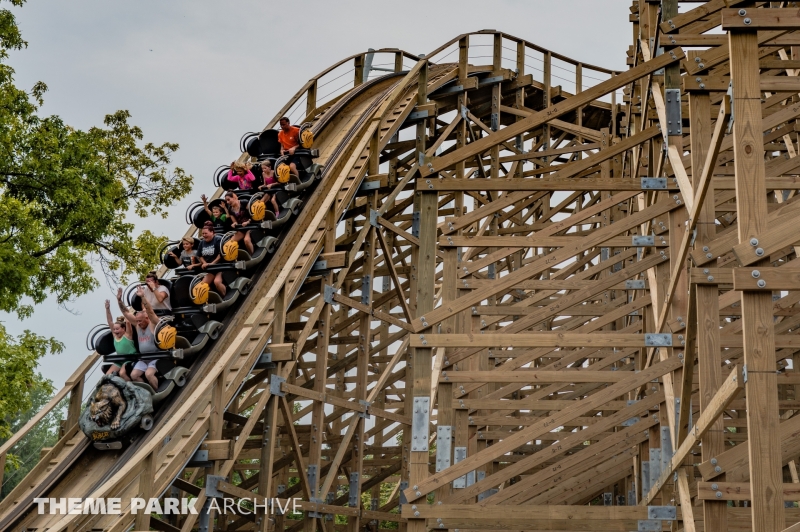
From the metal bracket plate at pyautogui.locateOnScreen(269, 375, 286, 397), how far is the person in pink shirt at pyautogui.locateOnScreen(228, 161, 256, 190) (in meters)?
4.22

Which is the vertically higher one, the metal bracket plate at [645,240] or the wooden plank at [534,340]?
the metal bracket plate at [645,240]

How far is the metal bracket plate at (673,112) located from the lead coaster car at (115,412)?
18.4ft

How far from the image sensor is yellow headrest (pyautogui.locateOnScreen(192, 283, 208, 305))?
11.3 metres

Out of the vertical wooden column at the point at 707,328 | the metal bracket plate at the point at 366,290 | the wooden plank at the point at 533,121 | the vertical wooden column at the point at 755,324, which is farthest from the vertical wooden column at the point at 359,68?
the vertical wooden column at the point at 755,324

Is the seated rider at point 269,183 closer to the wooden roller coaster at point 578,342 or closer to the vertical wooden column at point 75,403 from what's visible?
the wooden roller coaster at point 578,342

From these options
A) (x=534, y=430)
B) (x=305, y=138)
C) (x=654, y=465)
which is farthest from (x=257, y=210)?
(x=654, y=465)

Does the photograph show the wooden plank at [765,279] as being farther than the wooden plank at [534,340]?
No

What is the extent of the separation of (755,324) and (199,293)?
25.0 feet

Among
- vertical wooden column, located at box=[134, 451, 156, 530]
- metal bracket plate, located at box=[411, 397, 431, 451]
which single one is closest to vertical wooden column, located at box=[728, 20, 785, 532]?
metal bracket plate, located at box=[411, 397, 431, 451]

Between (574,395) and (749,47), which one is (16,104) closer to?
(574,395)

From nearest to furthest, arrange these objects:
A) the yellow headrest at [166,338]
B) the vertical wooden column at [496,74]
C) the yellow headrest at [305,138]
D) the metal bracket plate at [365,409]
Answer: the yellow headrest at [166,338] < the metal bracket plate at [365,409] < the yellow headrest at [305,138] < the vertical wooden column at [496,74]

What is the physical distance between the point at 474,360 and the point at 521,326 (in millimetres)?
2280

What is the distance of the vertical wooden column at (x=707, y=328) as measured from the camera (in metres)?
5.80

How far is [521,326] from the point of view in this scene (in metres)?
9.66
